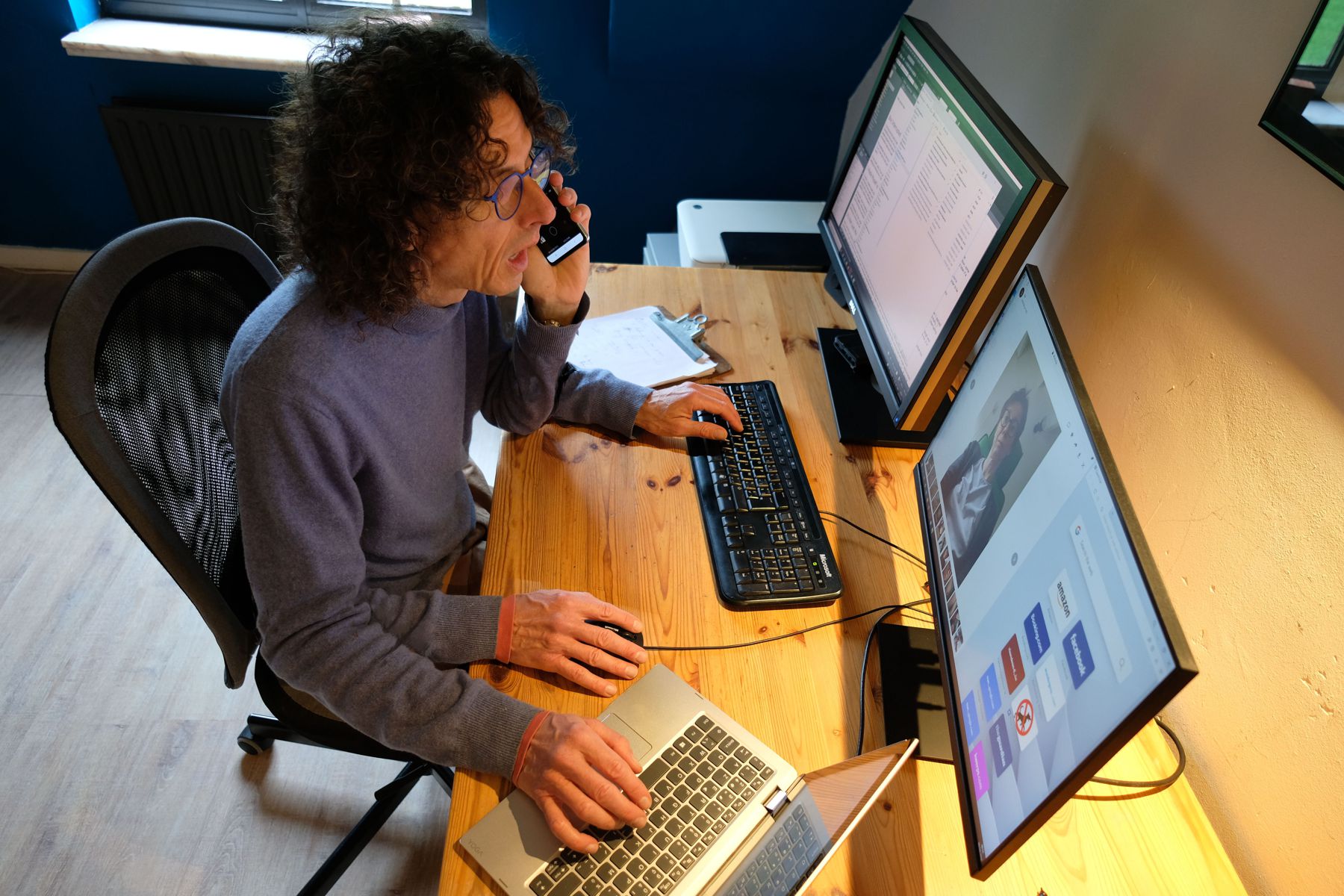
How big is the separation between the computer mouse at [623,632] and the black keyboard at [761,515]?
0.38ft

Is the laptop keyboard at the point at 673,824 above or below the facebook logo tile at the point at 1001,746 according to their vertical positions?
below

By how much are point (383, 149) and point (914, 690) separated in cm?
80

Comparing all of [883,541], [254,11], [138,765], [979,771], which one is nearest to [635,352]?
[883,541]

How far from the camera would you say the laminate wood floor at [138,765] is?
146 centimetres

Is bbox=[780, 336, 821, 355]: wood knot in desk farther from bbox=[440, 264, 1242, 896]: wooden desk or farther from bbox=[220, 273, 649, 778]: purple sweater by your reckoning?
bbox=[220, 273, 649, 778]: purple sweater

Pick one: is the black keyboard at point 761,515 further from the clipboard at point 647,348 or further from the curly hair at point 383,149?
the curly hair at point 383,149

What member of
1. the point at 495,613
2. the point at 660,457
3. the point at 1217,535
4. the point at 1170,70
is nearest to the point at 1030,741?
the point at 1217,535

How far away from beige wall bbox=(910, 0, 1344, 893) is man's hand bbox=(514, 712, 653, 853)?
0.61m

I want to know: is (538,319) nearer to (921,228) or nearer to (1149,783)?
→ (921,228)

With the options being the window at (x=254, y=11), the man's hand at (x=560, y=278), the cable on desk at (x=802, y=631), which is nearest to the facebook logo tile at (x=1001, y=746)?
the cable on desk at (x=802, y=631)

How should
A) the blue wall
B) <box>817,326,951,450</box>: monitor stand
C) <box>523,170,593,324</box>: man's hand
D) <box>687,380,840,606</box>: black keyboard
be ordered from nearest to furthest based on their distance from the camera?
<box>687,380,840,606</box>: black keyboard
<box>523,170,593,324</box>: man's hand
<box>817,326,951,450</box>: monitor stand
the blue wall

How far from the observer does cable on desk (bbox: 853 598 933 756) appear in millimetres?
917

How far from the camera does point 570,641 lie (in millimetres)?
932

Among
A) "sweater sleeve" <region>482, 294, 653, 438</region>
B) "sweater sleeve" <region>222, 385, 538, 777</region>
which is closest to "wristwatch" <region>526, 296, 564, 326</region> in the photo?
"sweater sleeve" <region>482, 294, 653, 438</region>
